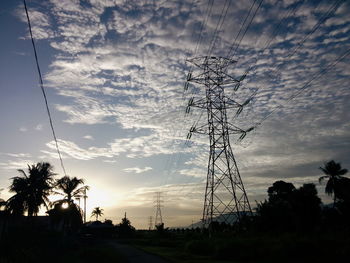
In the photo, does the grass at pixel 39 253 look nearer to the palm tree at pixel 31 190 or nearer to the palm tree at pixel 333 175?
the palm tree at pixel 31 190

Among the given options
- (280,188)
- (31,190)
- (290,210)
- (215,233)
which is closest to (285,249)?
(215,233)

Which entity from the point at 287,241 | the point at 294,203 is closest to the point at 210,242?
the point at 287,241

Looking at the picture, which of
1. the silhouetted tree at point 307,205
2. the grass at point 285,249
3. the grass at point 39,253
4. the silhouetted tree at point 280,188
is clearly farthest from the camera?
the silhouetted tree at point 280,188

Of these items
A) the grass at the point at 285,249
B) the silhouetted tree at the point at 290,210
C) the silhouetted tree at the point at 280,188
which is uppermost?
the silhouetted tree at the point at 280,188

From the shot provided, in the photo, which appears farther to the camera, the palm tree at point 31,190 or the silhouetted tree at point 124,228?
the silhouetted tree at point 124,228

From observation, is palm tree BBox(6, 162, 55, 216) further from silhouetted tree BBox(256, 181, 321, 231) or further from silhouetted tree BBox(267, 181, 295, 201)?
silhouetted tree BBox(267, 181, 295, 201)

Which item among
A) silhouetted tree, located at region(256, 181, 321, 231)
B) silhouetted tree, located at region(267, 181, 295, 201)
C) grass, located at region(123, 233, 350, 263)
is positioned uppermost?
silhouetted tree, located at region(267, 181, 295, 201)

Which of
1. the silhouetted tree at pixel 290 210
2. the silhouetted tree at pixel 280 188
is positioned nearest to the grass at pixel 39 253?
the silhouetted tree at pixel 290 210

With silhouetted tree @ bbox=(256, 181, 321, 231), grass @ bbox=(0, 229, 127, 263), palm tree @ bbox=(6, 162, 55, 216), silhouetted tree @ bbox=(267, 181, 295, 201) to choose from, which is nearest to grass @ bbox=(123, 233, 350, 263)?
grass @ bbox=(0, 229, 127, 263)

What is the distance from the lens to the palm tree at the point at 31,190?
1528 inches

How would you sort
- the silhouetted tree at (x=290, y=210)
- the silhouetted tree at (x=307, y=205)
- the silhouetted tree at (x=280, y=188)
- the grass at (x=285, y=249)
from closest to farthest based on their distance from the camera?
the grass at (x=285, y=249)
the silhouetted tree at (x=290, y=210)
the silhouetted tree at (x=307, y=205)
the silhouetted tree at (x=280, y=188)

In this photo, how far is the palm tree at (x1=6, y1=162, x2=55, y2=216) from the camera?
127 ft

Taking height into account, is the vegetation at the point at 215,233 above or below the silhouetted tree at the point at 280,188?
below

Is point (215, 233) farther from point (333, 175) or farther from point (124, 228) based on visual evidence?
point (124, 228)
